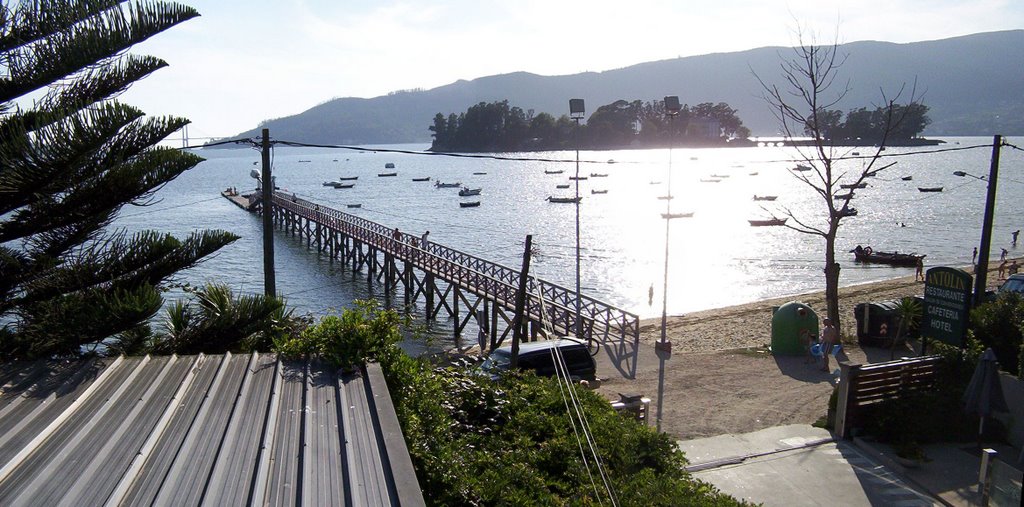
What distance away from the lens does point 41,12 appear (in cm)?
899

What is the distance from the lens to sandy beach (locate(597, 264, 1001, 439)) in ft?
45.1

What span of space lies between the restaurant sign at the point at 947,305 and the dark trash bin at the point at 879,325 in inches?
214

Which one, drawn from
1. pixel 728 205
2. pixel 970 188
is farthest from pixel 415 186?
pixel 970 188

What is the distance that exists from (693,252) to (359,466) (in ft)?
182

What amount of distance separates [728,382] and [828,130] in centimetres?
2109

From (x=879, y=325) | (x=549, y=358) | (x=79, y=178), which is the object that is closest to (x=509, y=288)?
(x=549, y=358)

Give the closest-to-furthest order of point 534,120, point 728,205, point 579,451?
point 579,451 → point 728,205 → point 534,120

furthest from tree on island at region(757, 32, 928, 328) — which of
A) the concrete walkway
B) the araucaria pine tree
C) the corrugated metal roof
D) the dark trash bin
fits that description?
the corrugated metal roof

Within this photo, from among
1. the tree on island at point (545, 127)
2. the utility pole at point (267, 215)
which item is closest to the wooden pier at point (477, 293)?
the utility pole at point (267, 215)

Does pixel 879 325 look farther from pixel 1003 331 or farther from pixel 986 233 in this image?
pixel 1003 331

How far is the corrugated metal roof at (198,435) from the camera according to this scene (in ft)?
15.4

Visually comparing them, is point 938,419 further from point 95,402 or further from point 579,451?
point 95,402

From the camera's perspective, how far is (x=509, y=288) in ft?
92.1

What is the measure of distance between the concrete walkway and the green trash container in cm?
642
